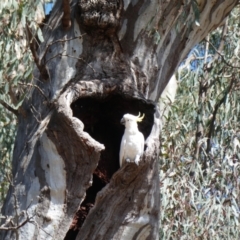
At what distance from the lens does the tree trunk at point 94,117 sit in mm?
2588

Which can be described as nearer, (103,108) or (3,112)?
(103,108)

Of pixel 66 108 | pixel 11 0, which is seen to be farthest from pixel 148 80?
pixel 11 0

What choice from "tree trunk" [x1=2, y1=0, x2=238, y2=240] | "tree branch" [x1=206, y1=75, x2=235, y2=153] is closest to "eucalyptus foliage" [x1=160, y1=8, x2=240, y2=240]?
"tree branch" [x1=206, y1=75, x2=235, y2=153]

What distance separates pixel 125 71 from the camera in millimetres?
2896

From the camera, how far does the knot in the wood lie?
9.54ft

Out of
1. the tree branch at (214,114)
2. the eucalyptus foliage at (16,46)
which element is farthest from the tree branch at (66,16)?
the tree branch at (214,114)

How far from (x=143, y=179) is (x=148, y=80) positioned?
574 mm

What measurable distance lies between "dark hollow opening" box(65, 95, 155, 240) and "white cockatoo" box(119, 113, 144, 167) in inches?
3.2

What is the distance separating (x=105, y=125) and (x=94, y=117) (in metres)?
0.08

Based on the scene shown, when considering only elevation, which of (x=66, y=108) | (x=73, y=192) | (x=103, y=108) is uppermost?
(x=103, y=108)

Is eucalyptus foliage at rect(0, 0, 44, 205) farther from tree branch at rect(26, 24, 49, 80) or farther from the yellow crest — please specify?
the yellow crest

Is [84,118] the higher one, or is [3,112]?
[3,112]

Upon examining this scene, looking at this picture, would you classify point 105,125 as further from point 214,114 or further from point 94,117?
point 214,114

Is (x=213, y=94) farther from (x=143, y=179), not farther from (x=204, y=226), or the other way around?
(x=143, y=179)
